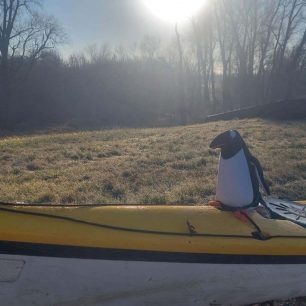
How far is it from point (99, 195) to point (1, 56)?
31.2 meters

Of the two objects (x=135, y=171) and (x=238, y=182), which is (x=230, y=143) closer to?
(x=238, y=182)

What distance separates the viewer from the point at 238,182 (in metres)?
3.77

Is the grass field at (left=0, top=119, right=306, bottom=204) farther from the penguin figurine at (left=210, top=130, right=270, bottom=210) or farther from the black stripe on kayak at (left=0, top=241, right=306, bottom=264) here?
the black stripe on kayak at (left=0, top=241, right=306, bottom=264)

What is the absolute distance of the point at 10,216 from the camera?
296 centimetres

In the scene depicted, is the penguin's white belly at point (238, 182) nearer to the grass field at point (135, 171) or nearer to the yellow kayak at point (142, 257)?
the yellow kayak at point (142, 257)

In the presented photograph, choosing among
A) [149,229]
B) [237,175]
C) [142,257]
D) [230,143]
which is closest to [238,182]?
[237,175]

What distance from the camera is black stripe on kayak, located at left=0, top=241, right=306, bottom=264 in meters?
2.82

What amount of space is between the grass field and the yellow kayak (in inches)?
114

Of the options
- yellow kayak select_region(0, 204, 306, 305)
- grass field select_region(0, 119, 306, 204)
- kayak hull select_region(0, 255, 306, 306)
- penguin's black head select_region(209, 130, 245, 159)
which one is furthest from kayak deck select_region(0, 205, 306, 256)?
grass field select_region(0, 119, 306, 204)

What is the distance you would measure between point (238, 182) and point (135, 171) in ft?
15.3

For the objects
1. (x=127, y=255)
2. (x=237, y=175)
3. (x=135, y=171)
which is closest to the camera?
(x=127, y=255)

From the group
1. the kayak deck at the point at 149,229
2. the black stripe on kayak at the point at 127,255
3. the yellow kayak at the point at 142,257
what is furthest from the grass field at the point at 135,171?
the black stripe on kayak at the point at 127,255

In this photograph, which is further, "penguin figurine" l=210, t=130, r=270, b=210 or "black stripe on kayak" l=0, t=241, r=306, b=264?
"penguin figurine" l=210, t=130, r=270, b=210

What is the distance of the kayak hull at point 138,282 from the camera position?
2.88 m
